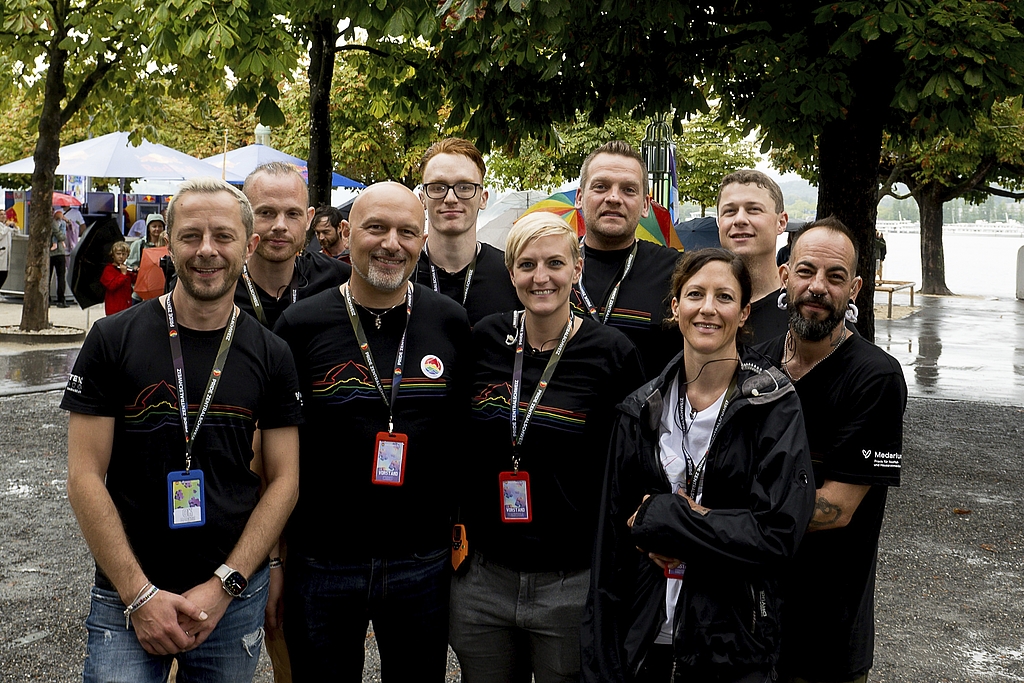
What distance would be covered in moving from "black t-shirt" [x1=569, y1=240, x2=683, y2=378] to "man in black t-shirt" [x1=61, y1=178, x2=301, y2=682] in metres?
1.40

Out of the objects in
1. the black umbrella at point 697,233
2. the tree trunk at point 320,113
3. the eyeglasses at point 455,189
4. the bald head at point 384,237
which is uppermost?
the tree trunk at point 320,113

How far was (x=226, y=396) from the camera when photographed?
9.66 ft

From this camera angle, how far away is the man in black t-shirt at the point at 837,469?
10.1 feet

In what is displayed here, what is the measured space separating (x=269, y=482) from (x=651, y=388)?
123 centimetres

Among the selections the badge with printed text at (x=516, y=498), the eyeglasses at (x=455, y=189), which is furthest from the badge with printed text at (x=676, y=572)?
the eyeglasses at (x=455, y=189)

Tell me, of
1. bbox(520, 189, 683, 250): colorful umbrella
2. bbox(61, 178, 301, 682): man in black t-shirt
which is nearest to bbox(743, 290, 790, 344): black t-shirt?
bbox(61, 178, 301, 682): man in black t-shirt

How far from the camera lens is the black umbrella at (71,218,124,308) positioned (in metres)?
15.4

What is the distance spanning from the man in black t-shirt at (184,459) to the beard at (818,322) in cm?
163

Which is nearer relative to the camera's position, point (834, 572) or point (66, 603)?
point (834, 572)

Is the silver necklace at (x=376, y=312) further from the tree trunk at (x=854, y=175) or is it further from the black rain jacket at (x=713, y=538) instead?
Answer: the tree trunk at (x=854, y=175)

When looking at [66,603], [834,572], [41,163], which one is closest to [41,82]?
[41,163]

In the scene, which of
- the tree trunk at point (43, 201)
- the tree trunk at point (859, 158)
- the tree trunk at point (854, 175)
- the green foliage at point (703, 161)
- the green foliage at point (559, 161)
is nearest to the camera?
the tree trunk at point (859, 158)

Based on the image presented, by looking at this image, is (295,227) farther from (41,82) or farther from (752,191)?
(41,82)

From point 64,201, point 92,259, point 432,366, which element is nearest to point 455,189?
point 432,366
